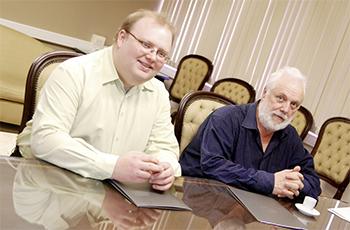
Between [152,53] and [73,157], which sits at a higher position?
[152,53]

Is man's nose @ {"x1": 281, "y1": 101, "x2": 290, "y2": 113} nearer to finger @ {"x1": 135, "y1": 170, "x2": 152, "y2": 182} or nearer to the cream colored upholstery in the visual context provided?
finger @ {"x1": 135, "y1": 170, "x2": 152, "y2": 182}

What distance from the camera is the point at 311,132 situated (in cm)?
389

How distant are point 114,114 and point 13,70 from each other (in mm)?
2493

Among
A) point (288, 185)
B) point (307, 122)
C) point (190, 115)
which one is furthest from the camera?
point (307, 122)

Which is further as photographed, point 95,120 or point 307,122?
point 307,122

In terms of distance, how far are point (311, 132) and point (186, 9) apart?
265 cm

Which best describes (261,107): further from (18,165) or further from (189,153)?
(18,165)

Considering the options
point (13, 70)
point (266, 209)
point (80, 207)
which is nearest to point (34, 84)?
point (80, 207)

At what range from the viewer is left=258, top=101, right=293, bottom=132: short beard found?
6.91 ft

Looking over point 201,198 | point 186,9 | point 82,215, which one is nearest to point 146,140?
point 201,198

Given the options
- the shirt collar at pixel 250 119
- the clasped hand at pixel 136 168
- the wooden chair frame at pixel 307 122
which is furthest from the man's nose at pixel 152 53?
the wooden chair frame at pixel 307 122

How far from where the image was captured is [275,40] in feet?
14.6

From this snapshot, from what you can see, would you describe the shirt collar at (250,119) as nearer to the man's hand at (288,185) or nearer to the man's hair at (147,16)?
the man's hand at (288,185)

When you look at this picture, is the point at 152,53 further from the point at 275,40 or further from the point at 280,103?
the point at 275,40
